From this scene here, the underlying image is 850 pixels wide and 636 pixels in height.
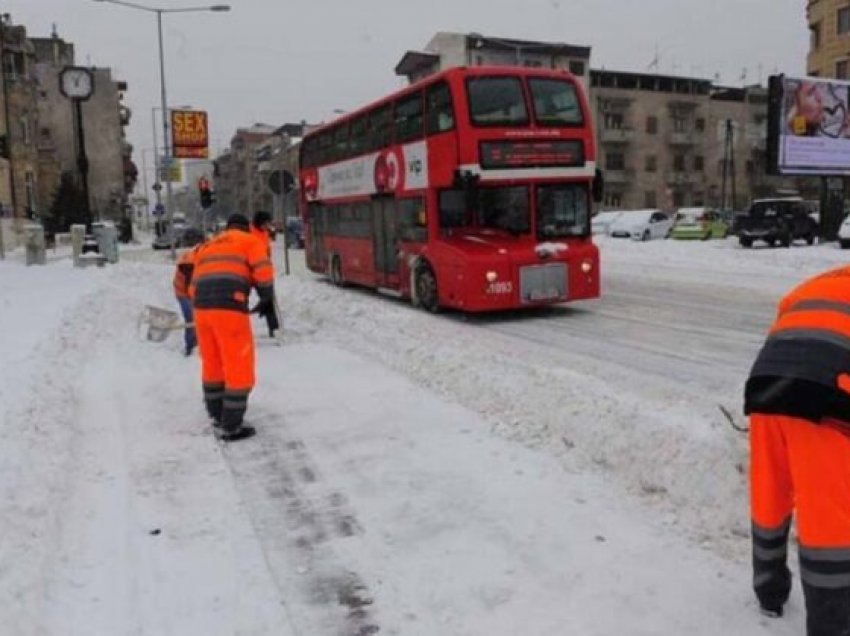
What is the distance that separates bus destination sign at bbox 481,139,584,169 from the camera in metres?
12.8

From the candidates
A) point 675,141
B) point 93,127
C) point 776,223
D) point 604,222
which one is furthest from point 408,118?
point 93,127

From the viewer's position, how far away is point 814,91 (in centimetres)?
3031

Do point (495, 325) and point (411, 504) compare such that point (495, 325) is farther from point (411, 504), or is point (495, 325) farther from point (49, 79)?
point (49, 79)

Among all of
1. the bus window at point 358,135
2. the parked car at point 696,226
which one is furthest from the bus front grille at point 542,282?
the parked car at point 696,226

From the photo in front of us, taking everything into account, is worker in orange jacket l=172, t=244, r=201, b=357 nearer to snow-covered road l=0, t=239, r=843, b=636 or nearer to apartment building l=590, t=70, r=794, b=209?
snow-covered road l=0, t=239, r=843, b=636

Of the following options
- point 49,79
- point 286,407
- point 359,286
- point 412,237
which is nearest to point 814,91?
point 359,286

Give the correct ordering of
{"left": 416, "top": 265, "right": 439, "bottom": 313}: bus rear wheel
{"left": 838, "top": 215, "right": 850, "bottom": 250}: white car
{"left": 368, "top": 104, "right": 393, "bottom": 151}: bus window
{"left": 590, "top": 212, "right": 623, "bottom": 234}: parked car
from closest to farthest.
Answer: {"left": 416, "top": 265, "right": 439, "bottom": 313}: bus rear wheel → {"left": 368, "top": 104, "right": 393, "bottom": 151}: bus window → {"left": 838, "top": 215, "right": 850, "bottom": 250}: white car → {"left": 590, "top": 212, "right": 623, "bottom": 234}: parked car

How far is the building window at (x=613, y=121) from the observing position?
73.8 metres

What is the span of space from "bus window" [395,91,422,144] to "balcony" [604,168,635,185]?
2419 inches

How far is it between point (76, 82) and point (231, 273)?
2329cm

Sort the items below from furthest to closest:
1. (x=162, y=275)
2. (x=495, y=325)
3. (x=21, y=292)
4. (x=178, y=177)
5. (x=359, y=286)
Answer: (x=178, y=177)
(x=162, y=275)
(x=359, y=286)
(x=21, y=292)
(x=495, y=325)

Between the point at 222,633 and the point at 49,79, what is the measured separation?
82.0 metres

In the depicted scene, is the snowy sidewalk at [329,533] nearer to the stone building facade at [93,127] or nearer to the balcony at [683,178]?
the stone building facade at [93,127]

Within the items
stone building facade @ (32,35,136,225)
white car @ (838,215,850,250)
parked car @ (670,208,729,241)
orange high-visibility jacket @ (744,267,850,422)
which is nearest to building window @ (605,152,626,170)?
parked car @ (670,208,729,241)
